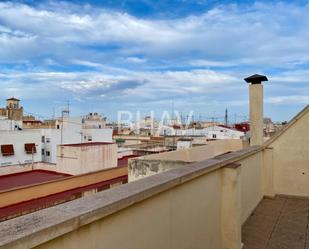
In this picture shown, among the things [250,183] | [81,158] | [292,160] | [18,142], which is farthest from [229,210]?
[18,142]

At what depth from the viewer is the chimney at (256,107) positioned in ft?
23.2

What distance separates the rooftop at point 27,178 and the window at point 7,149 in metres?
7.18

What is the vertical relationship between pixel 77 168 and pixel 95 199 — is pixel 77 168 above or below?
below

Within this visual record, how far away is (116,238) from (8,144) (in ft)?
82.4

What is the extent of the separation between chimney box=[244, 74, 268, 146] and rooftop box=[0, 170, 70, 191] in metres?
10.9

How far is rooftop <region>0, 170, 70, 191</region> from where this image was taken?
580 inches

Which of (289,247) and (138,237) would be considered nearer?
(138,237)

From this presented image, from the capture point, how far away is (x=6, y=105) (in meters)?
48.0

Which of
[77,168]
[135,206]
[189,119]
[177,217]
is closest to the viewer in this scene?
[135,206]

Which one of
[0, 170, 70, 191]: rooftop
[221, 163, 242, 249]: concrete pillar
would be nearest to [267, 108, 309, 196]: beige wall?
[221, 163, 242, 249]: concrete pillar

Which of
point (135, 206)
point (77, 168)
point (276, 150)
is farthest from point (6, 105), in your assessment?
point (135, 206)

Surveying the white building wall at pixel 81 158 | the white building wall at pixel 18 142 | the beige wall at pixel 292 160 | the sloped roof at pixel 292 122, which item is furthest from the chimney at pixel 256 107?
the white building wall at pixel 18 142

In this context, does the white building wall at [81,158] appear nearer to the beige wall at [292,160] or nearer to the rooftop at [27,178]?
the rooftop at [27,178]

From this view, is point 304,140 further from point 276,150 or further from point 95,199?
point 95,199
